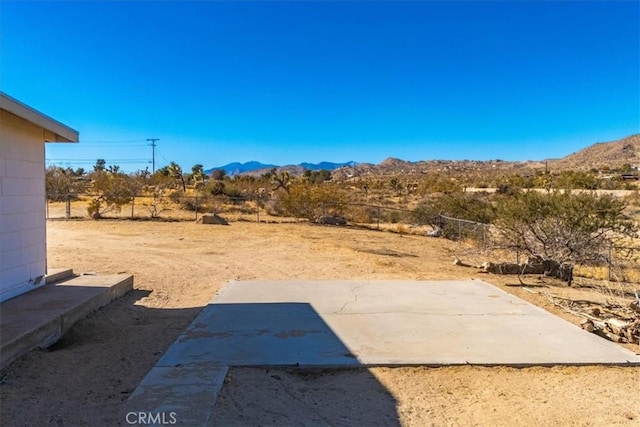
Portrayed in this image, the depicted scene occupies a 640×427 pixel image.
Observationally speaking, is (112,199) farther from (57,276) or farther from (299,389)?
(299,389)

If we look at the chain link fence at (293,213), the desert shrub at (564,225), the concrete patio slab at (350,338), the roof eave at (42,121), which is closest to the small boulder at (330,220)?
the chain link fence at (293,213)

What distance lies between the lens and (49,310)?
7.35 m

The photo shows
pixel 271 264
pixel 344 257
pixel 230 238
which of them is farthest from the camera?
pixel 230 238

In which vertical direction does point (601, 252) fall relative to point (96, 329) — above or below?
above

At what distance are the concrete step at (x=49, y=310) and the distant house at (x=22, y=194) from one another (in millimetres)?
379

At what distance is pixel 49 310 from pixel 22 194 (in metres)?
2.25

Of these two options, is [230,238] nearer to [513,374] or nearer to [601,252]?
[601,252]

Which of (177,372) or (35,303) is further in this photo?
(35,303)

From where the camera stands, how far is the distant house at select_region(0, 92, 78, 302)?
25.5ft

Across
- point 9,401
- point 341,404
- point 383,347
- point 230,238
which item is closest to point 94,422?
point 9,401

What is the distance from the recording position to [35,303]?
25.5ft

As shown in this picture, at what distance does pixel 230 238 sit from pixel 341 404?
1673cm

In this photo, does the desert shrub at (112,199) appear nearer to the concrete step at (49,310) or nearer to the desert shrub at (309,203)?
the desert shrub at (309,203)

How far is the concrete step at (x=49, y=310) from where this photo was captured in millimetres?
6059
